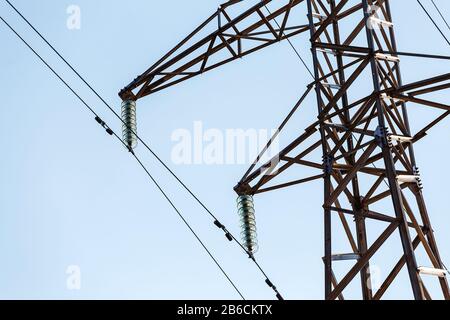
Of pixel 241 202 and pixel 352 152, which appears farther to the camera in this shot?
pixel 241 202

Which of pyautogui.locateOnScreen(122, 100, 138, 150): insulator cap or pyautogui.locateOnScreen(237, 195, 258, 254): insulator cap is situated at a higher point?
pyautogui.locateOnScreen(122, 100, 138, 150): insulator cap

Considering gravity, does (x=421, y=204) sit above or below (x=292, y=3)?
below

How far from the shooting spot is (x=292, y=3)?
1599 cm

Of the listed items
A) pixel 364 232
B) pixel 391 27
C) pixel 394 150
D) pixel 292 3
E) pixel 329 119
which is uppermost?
pixel 292 3

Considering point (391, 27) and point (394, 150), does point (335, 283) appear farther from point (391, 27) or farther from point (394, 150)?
point (391, 27)

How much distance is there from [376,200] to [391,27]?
3.54 meters

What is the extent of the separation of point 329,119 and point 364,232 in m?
2.25

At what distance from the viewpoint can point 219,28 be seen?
54.3 feet

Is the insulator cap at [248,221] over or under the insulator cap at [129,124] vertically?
under
